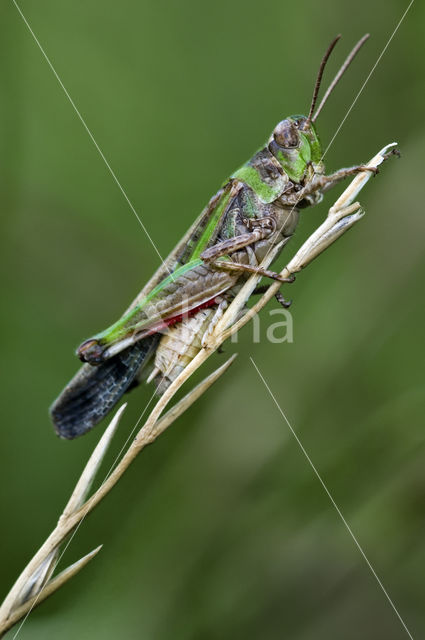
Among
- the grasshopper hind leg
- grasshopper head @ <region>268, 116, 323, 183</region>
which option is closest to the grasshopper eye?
grasshopper head @ <region>268, 116, 323, 183</region>

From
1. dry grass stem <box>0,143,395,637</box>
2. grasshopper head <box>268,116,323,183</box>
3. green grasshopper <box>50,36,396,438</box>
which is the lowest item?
dry grass stem <box>0,143,395,637</box>

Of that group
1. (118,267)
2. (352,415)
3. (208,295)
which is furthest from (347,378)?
(118,267)

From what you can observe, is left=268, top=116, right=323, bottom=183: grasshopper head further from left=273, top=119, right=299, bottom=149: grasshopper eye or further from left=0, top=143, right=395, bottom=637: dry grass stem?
left=0, top=143, right=395, bottom=637: dry grass stem

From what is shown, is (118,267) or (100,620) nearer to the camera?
(100,620)

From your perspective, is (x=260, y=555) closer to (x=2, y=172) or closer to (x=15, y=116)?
(x=2, y=172)

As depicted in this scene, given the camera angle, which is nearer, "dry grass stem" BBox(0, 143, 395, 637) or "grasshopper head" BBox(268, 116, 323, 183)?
"dry grass stem" BBox(0, 143, 395, 637)

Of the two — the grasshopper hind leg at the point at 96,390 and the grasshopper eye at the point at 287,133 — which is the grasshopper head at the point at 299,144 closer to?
the grasshopper eye at the point at 287,133

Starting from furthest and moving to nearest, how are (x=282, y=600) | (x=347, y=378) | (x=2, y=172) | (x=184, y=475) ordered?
(x=2, y=172), (x=347, y=378), (x=184, y=475), (x=282, y=600)

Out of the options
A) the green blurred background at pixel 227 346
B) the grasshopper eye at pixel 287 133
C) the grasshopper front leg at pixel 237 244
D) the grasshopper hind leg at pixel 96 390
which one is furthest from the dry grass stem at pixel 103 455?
the grasshopper hind leg at pixel 96 390
